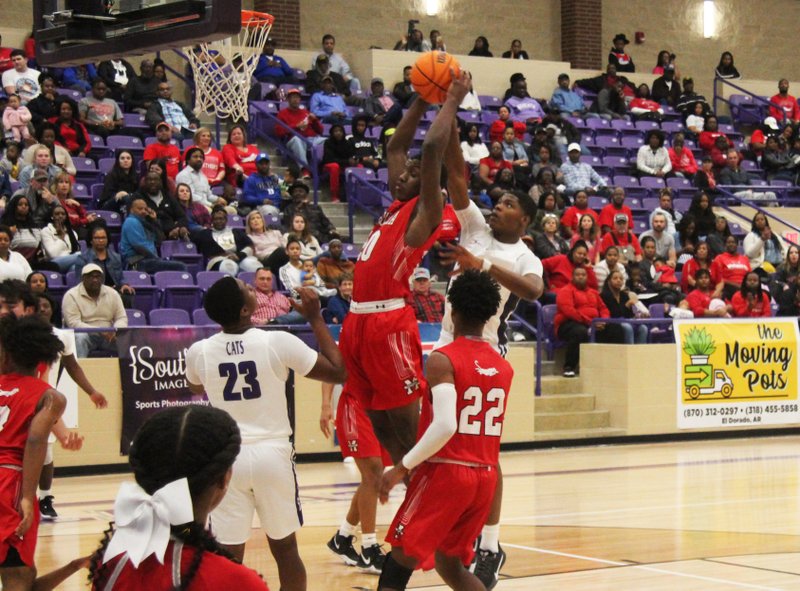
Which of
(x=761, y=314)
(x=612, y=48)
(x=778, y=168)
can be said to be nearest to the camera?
(x=761, y=314)

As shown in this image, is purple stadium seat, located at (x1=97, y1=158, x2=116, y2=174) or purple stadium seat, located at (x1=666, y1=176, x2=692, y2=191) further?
purple stadium seat, located at (x1=666, y1=176, x2=692, y2=191)

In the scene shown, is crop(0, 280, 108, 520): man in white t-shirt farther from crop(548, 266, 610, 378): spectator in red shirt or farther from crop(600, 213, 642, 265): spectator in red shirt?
crop(600, 213, 642, 265): spectator in red shirt

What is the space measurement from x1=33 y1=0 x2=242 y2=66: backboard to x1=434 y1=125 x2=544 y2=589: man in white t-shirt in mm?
1310

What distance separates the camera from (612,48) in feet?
79.3

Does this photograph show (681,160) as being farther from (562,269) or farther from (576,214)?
(562,269)

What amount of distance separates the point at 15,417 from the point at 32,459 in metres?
0.22

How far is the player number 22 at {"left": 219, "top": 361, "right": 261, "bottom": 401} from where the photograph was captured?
16.8 feet

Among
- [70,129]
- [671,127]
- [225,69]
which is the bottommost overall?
[70,129]

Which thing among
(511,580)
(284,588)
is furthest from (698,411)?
(284,588)

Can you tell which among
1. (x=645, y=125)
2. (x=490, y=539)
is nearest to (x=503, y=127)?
(x=645, y=125)

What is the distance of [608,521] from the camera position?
8727 mm

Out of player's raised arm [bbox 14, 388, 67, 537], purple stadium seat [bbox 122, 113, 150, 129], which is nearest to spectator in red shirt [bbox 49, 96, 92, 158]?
purple stadium seat [bbox 122, 113, 150, 129]

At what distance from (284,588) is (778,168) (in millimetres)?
18487

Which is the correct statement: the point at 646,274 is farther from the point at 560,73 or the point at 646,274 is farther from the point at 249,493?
the point at 249,493
